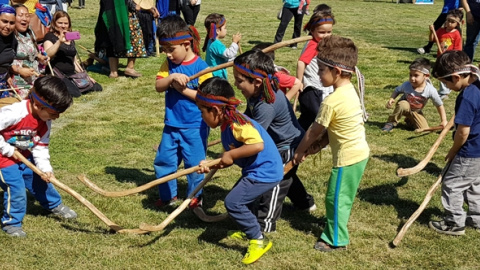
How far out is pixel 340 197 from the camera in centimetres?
471

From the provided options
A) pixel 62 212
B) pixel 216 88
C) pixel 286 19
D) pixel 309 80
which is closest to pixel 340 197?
pixel 216 88

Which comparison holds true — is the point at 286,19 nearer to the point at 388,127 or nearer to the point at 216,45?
the point at 388,127

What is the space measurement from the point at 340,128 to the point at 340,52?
596 millimetres

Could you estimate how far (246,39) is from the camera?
57.1 feet

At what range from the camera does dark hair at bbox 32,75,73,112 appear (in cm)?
467

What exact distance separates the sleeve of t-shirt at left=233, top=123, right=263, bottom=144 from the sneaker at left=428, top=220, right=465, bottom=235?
203cm

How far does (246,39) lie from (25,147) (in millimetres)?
12971

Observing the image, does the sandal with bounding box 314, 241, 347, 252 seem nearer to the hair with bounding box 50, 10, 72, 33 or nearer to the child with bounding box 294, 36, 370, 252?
the child with bounding box 294, 36, 370, 252

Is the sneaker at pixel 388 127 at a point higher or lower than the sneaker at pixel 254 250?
lower

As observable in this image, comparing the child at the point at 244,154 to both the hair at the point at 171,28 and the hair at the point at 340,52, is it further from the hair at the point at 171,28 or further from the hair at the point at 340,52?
the hair at the point at 171,28

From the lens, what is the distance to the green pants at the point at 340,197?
184 inches

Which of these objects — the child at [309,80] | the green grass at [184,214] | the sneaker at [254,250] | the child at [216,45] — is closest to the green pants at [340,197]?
the green grass at [184,214]

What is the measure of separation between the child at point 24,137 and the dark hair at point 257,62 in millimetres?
1474

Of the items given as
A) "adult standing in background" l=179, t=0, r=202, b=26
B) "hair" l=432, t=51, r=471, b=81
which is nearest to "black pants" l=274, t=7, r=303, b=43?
"adult standing in background" l=179, t=0, r=202, b=26
